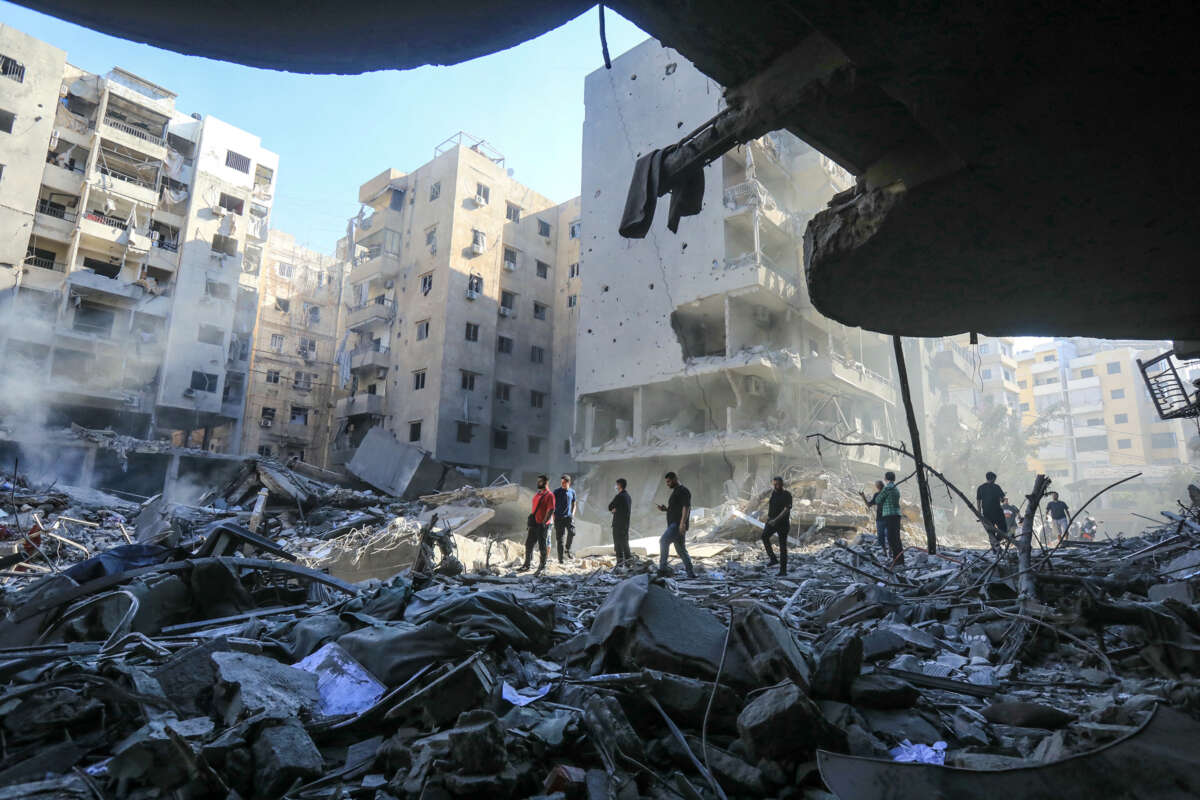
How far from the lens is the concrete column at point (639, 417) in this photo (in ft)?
81.3

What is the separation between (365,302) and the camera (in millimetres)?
35906

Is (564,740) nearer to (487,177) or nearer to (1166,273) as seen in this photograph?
(1166,273)

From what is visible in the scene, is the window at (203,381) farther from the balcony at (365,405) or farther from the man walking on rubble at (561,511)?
the man walking on rubble at (561,511)

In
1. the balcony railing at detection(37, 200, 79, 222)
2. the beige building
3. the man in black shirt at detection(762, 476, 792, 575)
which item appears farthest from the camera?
the beige building

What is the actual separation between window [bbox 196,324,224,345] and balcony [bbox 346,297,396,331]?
6.50m

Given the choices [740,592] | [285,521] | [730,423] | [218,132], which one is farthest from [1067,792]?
[218,132]

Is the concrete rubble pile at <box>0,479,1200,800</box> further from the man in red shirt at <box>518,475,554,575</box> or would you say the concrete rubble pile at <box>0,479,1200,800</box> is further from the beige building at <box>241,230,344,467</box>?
the beige building at <box>241,230,344,467</box>

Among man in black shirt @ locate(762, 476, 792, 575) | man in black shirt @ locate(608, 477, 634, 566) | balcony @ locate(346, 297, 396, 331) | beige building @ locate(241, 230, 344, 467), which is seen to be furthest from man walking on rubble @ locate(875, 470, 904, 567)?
beige building @ locate(241, 230, 344, 467)

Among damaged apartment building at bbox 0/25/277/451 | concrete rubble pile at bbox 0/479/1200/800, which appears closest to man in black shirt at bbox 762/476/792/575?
concrete rubble pile at bbox 0/479/1200/800

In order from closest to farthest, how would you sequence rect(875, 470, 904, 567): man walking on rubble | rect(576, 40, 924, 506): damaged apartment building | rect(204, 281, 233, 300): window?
rect(875, 470, 904, 567): man walking on rubble, rect(576, 40, 924, 506): damaged apartment building, rect(204, 281, 233, 300): window

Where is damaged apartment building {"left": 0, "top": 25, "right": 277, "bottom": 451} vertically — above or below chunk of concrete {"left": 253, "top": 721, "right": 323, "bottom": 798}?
above

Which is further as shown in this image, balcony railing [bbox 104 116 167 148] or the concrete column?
balcony railing [bbox 104 116 167 148]

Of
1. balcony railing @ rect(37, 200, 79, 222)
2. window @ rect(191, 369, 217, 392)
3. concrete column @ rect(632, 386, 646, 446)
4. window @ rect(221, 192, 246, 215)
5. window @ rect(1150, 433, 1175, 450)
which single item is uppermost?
window @ rect(221, 192, 246, 215)

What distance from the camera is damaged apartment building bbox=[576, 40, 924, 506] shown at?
75.6 feet
